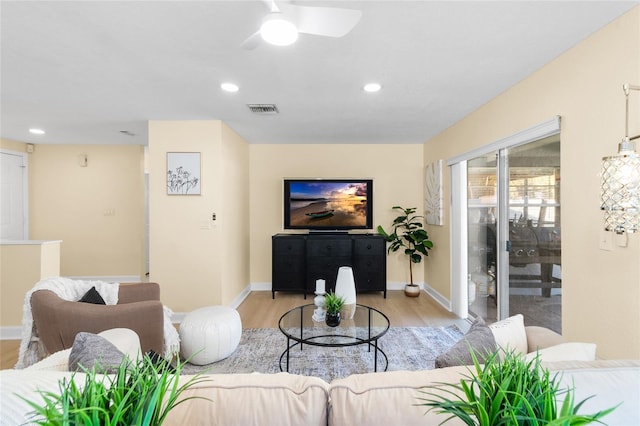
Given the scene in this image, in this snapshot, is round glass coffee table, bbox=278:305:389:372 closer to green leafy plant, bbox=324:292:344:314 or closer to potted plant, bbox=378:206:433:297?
green leafy plant, bbox=324:292:344:314

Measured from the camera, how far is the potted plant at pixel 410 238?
4.48 meters

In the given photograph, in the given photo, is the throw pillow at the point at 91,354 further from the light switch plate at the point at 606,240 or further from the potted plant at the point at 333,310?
the light switch plate at the point at 606,240

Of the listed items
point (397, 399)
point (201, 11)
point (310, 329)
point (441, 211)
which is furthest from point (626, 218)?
point (441, 211)

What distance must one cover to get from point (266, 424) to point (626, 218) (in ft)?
5.90

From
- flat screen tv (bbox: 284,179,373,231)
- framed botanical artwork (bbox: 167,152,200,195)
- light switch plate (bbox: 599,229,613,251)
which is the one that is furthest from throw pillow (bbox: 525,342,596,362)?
flat screen tv (bbox: 284,179,373,231)

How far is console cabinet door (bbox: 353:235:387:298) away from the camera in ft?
14.7

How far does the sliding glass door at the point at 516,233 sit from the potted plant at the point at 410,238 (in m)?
0.88

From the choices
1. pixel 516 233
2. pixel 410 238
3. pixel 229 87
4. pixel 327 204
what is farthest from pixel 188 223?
pixel 516 233

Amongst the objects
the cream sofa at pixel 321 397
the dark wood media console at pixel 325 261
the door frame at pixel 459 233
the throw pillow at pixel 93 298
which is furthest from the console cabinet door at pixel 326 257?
the cream sofa at pixel 321 397

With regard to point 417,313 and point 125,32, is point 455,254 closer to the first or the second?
Answer: point 417,313

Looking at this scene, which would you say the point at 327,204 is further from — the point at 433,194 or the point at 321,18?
the point at 321,18

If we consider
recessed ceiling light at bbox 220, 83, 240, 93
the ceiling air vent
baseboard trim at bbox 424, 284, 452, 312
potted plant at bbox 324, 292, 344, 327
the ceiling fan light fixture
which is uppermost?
the ceiling air vent

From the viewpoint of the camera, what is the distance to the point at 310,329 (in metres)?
2.54

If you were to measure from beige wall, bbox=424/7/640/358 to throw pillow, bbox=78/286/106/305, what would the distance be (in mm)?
3268
